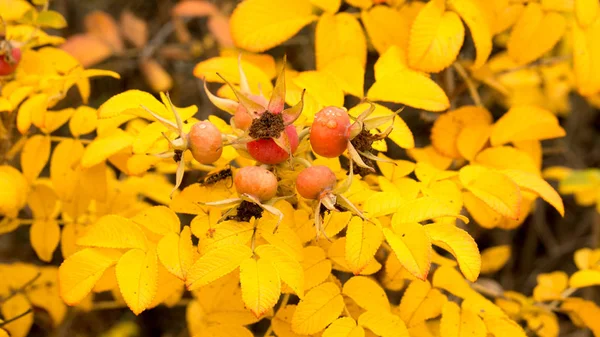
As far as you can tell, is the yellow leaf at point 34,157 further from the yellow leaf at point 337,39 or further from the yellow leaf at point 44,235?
the yellow leaf at point 337,39

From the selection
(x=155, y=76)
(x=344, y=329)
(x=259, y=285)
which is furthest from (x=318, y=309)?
(x=155, y=76)

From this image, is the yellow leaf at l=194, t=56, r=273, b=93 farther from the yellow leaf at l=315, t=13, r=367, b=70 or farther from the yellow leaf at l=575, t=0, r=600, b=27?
the yellow leaf at l=575, t=0, r=600, b=27

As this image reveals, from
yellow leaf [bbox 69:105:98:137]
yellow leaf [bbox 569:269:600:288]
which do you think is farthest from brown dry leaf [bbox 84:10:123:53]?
yellow leaf [bbox 569:269:600:288]

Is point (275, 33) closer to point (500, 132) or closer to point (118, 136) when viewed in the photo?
point (118, 136)

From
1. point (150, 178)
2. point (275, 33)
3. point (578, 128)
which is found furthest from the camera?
point (578, 128)

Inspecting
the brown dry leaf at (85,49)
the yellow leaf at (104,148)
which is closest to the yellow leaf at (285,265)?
the yellow leaf at (104,148)

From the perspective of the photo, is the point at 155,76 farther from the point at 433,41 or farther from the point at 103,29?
the point at 433,41

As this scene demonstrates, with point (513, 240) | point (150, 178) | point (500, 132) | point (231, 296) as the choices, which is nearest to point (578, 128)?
point (513, 240)
